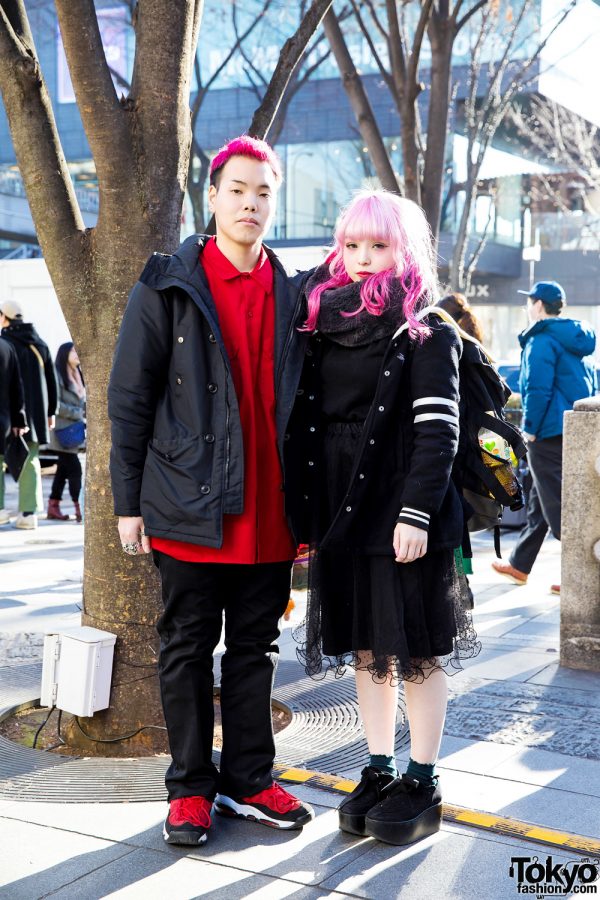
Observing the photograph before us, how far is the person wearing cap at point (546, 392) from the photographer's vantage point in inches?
290

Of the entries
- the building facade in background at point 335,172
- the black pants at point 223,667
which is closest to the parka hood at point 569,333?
the black pants at point 223,667

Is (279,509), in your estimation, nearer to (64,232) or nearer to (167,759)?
(167,759)

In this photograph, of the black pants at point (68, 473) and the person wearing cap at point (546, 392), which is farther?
the black pants at point (68, 473)

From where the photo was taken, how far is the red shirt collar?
11.5 feet

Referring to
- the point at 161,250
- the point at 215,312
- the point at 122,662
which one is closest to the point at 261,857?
the point at 122,662

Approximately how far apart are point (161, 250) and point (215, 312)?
108cm

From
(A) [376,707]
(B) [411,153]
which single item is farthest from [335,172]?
(A) [376,707]

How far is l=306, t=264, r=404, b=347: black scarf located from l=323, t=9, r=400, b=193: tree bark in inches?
267

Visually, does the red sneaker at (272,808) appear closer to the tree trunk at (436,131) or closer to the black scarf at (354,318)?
the black scarf at (354,318)

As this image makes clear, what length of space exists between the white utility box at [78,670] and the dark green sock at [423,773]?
137 centimetres

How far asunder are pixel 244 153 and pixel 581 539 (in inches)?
116

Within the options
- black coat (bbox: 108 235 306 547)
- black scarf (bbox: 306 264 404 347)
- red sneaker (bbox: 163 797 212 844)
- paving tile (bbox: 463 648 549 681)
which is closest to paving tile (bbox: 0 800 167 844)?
red sneaker (bbox: 163 797 212 844)

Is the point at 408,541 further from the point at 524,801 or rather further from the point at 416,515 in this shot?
the point at 524,801

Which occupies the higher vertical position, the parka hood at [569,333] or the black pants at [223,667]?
the parka hood at [569,333]
